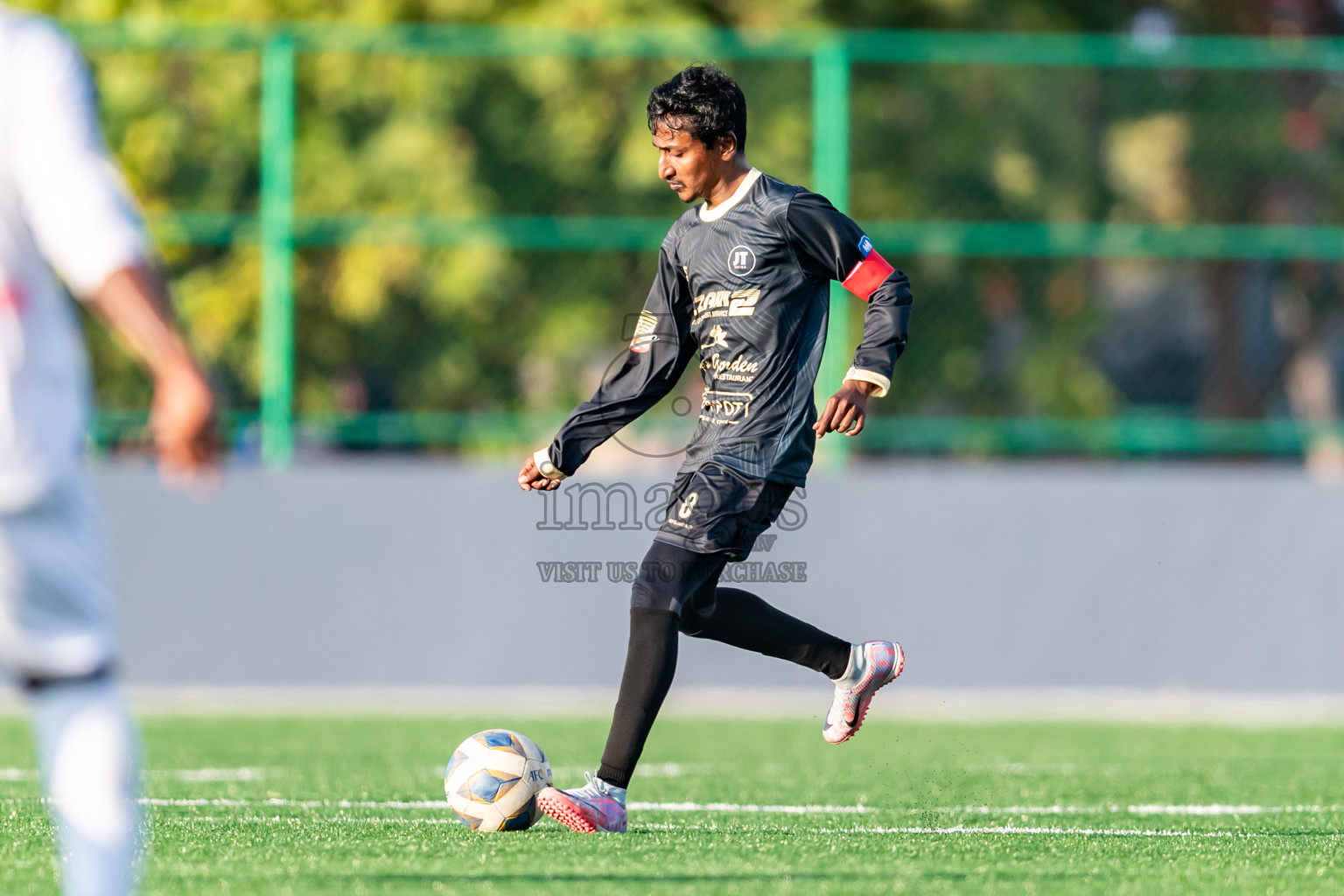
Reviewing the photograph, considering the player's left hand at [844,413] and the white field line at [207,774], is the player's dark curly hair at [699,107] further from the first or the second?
the white field line at [207,774]

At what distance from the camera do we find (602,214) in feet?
35.6

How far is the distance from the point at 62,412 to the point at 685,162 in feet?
8.86

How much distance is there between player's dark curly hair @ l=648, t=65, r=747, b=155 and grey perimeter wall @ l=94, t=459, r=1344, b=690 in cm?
507

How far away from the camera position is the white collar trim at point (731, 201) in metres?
5.18

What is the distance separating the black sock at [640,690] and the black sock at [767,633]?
264mm

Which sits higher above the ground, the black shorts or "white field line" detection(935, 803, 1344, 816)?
the black shorts

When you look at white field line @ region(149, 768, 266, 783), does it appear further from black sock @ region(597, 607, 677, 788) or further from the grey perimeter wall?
the grey perimeter wall

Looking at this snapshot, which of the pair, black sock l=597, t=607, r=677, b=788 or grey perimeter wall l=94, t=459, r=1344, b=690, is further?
grey perimeter wall l=94, t=459, r=1344, b=690

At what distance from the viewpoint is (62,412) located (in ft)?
8.86

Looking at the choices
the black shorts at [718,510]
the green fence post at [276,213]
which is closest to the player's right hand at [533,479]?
the black shorts at [718,510]

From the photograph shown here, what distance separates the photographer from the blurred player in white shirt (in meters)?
2.62

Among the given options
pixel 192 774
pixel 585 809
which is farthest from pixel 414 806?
pixel 192 774

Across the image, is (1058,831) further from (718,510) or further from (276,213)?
(276,213)

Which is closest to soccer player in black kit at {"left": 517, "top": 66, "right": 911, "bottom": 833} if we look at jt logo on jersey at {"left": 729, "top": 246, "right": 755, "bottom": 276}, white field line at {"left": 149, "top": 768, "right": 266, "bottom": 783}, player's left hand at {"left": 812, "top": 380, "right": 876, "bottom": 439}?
jt logo on jersey at {"left": 729, "top": 246, "right": 755, "bottom": 276}
